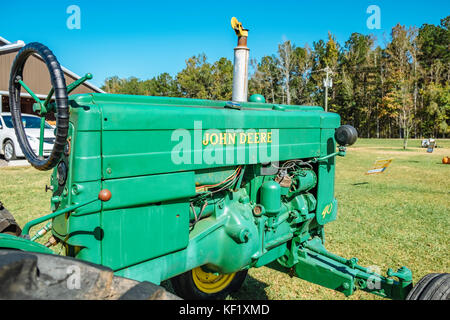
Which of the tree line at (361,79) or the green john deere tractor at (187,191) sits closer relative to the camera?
the green john deere tractor at (187,191)

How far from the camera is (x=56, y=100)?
161 cm

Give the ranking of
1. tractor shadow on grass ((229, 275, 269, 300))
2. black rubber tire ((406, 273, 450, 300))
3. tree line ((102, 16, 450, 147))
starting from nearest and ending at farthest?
black rubber tire ((406, 273, 450, 300))
tractor shadow on grass ((229, 275, 269, 300))
tree line ((102, 16, 450, 147))

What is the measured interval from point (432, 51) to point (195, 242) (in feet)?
171

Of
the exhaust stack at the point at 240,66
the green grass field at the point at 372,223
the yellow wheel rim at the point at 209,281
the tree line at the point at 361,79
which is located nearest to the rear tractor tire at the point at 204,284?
the yellow wheel rim at the point at 209,281

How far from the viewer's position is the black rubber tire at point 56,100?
1.62 m

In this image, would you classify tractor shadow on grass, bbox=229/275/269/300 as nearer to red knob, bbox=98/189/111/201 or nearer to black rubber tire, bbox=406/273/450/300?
black rubber tire, bbox=406/273/450/300

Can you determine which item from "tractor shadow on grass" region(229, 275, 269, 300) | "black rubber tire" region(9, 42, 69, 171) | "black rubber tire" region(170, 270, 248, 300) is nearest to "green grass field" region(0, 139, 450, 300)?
"tractor shadow on grass" region(229, 275, 269, 300)

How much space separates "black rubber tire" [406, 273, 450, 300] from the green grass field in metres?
1.15

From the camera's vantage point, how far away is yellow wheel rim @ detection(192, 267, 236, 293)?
3080 millimetres

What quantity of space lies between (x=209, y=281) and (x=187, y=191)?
1333 millimetres

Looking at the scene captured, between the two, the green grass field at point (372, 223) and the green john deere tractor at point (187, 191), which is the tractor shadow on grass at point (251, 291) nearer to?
the green grass field at point (372, 223)

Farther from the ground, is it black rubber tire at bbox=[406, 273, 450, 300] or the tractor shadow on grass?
black rubber tire at bbox=[406, 273, 450, 300]

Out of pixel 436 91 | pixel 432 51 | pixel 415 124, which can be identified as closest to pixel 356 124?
pixel 415 124
